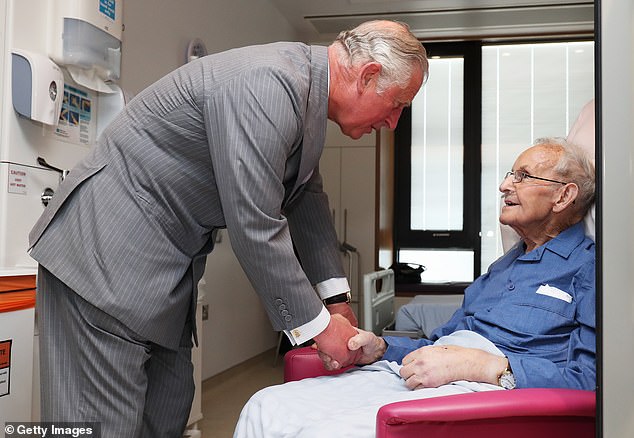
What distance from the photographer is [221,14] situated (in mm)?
4605

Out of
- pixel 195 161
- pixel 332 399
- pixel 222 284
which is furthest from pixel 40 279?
pixel 222 284

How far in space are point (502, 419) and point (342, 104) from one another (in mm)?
726

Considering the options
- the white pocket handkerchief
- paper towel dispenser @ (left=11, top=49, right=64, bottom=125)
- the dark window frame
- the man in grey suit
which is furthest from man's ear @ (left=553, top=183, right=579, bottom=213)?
the dark window frame

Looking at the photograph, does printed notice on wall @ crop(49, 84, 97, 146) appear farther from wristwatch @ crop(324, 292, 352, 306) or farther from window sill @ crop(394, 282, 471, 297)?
window sill @ crop(394, 282, 471, 297)

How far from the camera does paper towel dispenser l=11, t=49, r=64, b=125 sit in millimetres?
2402

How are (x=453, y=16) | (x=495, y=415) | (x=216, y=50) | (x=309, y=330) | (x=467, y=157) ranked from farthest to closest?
(x=467, y=157) → (x=453, y=16) → (x=216, y=50) → (x=309, y=330) → (x=495, y=415)

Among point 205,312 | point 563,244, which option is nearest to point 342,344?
point 563,244

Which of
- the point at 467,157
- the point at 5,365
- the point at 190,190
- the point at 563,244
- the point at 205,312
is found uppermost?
the point at 467,157

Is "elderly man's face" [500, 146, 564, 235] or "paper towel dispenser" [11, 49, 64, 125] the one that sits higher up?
"paper towel dispenser" [11, 49, 64, 125]

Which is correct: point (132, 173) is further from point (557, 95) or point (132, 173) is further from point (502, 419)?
point (557, 95)

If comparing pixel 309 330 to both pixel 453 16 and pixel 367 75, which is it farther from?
pixel 453 16

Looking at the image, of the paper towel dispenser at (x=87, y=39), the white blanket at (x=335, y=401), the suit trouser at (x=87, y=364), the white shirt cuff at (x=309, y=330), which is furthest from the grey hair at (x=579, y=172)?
the paper towel dispenser at (x=87, y=39)

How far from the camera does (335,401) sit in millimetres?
1451

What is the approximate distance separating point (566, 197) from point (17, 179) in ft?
6.04
